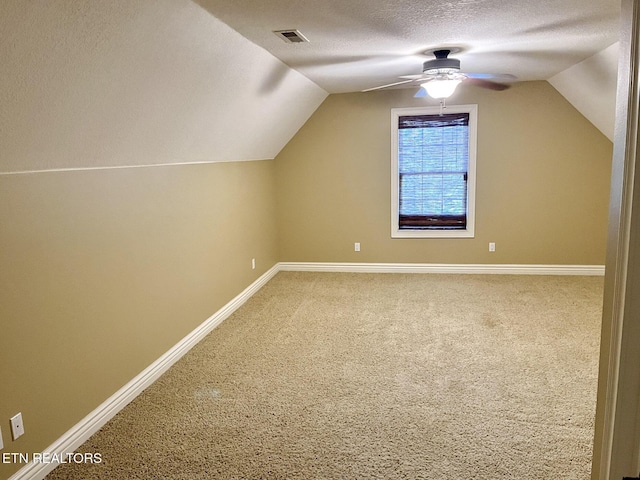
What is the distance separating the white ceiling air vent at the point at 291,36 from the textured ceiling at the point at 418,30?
1.8 inches

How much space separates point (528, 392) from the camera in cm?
303

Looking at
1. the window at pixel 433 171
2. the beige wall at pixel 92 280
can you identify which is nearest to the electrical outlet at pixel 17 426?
the beige wall at pixel 92 280

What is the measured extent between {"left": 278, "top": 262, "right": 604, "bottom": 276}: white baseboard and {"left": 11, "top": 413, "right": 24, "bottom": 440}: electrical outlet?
4.15 metres

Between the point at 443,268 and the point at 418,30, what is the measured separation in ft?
11.5

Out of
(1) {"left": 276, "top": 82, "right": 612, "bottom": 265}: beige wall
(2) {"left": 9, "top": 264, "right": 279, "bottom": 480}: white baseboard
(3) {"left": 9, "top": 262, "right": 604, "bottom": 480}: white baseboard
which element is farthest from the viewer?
(1) {"left": 276, "top": 82, "right": 612, "bottom": 265}: beige wall

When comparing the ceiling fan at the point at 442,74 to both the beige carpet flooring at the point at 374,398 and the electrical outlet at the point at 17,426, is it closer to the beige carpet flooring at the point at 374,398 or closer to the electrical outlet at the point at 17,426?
the beige carpet flooring at the point at 374,398

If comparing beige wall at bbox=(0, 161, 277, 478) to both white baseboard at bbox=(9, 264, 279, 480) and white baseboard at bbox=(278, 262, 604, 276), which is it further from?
white baseboard at bbox=(278, 262, 604, 276)

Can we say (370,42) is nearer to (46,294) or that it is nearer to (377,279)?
(46,294)

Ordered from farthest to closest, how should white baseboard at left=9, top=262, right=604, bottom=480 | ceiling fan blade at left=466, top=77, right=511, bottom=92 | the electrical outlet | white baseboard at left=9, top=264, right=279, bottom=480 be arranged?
ceiling fan blade at left=466, top=77, right=511, bottom=92 → white baseboard at left=9, top=262, right=604, bottom=480 → white baseboard at left=9, top=264, right=279, bottom=480 → the electrical outlet

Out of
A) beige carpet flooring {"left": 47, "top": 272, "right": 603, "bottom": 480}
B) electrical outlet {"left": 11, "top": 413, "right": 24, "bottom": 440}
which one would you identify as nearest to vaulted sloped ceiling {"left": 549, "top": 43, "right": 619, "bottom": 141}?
beige carpet flooring {"left": 47, "top": 272, "right": 603, "bottom": 480}

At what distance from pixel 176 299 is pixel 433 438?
2070 mm

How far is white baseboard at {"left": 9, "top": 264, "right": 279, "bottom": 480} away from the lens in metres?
2.32

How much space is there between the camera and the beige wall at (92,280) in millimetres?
2211

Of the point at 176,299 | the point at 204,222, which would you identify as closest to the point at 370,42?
the point at 204,222
